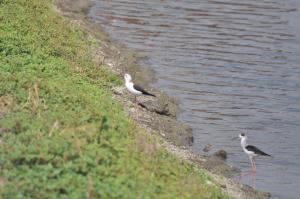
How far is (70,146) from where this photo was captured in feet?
34.8

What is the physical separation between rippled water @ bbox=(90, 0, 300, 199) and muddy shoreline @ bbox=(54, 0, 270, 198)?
1.46 ft

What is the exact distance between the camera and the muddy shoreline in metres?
15.0

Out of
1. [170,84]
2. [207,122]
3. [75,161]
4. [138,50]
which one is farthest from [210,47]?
[75,161]

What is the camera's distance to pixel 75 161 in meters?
10.2

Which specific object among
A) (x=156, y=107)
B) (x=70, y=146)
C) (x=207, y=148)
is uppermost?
(x=156, y=107)

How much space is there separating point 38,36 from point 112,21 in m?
11.4

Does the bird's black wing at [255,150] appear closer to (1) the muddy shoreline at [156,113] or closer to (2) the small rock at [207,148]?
(1) the muddy shoreline at [156,113]

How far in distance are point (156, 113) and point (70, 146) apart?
7954mm

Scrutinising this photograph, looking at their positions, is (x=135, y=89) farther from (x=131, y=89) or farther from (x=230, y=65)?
(x=230, y=65)

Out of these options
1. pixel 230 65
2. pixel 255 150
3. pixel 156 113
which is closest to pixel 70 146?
pixel 255 150

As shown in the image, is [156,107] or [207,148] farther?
[156,107]

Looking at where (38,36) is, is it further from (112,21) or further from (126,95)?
(112,21)

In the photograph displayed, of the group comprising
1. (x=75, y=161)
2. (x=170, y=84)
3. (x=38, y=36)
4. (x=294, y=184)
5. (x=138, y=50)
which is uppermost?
(x=138, y=50)

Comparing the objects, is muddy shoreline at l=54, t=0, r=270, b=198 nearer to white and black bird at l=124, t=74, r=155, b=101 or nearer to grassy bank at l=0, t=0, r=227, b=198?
white and black bird at l=124, t=74, r=155, b=101
